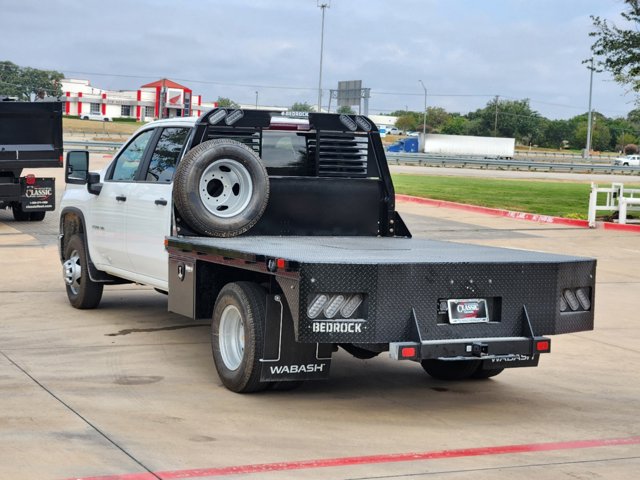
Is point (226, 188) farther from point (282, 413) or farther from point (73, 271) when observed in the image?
point (73, 271)

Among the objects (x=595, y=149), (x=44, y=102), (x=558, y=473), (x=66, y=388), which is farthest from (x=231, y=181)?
(x=595, y=149)

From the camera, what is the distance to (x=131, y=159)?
1079 centimetres

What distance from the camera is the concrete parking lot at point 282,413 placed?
242 inches

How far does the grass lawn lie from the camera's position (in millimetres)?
29531

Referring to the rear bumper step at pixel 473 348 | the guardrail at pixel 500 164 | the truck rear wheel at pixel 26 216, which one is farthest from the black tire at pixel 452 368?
the guardrail at pixel 500 164

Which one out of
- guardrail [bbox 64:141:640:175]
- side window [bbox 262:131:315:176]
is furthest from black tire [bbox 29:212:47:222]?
guardrail [bbox 64:141:640:175]

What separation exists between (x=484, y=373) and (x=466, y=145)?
295 feet

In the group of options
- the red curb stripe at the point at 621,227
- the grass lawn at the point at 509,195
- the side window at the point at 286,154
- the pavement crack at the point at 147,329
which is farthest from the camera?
the grass lawn at the point at 509,195

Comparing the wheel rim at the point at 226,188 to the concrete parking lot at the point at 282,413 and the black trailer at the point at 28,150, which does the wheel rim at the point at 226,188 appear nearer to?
the concrete parking lot at the point at 282,413

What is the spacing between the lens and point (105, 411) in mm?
7285

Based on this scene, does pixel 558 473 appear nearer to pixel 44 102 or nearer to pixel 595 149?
pixel 44 102

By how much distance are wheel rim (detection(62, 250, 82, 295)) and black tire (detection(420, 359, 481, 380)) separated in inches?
174

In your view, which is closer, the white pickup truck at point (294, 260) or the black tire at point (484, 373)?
the white pickup truck at point (294, 260)

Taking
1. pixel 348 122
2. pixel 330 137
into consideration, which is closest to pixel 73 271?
pixel 330 137
